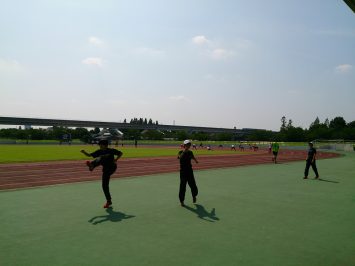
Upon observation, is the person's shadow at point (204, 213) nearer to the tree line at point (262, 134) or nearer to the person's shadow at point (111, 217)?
the person's shadow at point (111, 217)

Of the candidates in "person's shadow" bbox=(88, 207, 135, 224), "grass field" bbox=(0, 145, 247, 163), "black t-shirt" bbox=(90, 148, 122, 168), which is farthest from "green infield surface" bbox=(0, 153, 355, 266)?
"grass field" bbox=(0, 145, 247, 163)

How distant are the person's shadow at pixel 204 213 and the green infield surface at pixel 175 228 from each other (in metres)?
0.02

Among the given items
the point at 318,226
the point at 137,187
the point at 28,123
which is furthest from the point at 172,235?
the point at 28,123

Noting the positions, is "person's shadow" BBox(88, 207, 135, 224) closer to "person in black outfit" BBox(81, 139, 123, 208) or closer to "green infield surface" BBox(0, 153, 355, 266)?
"green infield surface" BBox(0, 153, 355, 266)

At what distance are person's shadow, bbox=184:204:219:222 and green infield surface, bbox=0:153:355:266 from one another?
24 mm

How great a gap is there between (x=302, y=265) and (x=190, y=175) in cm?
460

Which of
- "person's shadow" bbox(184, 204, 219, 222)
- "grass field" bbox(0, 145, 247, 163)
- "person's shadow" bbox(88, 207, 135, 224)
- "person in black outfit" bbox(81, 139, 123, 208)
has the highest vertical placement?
"person in black outfit" bbox(81, 139, 123, 208)

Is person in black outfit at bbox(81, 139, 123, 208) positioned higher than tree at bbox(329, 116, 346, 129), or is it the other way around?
tree at bbox(329, 116, 346, 129)

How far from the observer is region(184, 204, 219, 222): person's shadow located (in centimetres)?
714

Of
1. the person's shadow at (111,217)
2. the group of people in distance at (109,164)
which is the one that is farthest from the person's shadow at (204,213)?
the person's shadow at (111,217)

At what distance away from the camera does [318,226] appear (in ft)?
21.3

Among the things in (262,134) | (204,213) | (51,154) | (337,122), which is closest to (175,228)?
(204,213)

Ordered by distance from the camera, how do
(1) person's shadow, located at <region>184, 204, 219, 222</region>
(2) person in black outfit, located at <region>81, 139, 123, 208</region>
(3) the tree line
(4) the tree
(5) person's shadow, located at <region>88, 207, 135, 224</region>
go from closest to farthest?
(5) person's shadow, located at <region>88, 207, 135, 224</region> < (1) person's shadow, located at <region>184, 204, 219, 222</region> < (2) person in black outfit, located at <region>81, 139, 123, 208</region> < (3) the tree line < (4) the tree

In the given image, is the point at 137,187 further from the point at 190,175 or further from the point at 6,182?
the point at 6,182
